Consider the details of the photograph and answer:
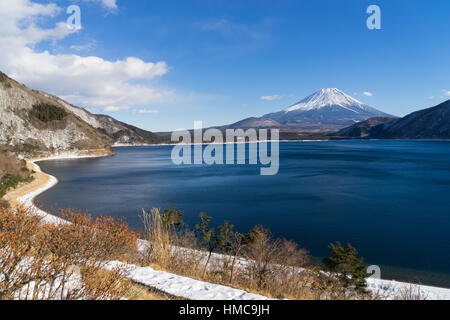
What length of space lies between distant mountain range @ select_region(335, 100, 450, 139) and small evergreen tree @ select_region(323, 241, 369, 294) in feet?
451

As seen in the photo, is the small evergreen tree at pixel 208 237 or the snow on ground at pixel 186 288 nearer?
the snow on ground at pixel 186 288

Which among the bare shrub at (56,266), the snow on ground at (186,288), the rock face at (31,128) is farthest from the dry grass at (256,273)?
the rock face at (31,128)

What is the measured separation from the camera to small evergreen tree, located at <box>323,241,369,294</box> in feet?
24.4

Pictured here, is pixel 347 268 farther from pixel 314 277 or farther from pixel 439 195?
pixel 439 195

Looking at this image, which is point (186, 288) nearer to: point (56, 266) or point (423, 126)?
point (56, 266)

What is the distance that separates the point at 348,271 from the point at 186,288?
193 inches

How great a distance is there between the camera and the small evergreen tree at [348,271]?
7.45 m

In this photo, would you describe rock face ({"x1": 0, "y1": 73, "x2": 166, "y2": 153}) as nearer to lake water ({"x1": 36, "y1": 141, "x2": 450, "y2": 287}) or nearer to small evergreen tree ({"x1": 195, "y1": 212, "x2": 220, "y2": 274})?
lake water ({"x1": 36, "y1": 141, "x2": 450, "y2": 287})

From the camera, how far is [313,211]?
739 inches

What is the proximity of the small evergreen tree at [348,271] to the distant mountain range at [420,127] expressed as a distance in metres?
137

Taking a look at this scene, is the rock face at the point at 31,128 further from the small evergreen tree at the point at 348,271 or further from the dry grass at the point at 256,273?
the small evergreen tree at the point at 348,271

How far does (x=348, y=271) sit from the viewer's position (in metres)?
7.86
